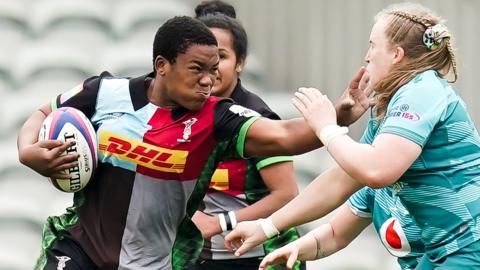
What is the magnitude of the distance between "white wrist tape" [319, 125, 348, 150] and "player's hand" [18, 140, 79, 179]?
96 centimetres

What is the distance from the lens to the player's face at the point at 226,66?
4.85 metres

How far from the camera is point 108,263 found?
13.3ft

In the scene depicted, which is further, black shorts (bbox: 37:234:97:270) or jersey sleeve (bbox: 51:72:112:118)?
jersey sleeve (bbox: 51:72:112:118)

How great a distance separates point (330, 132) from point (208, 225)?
53.1 inches

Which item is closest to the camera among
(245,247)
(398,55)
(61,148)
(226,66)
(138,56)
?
(398,55)

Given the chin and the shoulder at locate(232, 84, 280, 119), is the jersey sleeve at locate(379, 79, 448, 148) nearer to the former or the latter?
the chin

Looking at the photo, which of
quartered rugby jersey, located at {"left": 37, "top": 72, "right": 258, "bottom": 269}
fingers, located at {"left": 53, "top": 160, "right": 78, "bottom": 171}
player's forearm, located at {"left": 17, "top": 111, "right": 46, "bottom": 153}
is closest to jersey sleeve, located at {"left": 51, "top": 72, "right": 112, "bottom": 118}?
quartered rugby jersey, located at {"left": 37, "top": 72, "right": 258, "bottom": 269}

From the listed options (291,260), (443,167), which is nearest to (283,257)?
(291,260)

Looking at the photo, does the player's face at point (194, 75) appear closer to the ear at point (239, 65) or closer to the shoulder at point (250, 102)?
the shoulder at point (250, 102)

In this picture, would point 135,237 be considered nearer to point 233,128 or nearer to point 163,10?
point 233,128

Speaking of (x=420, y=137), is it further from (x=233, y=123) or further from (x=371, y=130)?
(x=233, y=123)

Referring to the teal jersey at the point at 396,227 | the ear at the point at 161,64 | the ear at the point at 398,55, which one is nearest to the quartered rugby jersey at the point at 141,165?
the ear at the point at 161,64

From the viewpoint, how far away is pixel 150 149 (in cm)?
400

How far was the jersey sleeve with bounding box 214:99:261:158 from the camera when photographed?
393 centimetres
